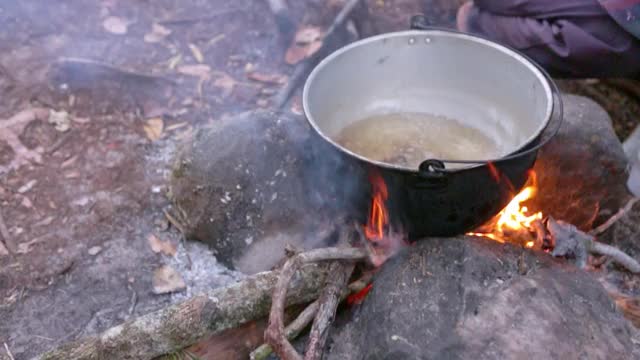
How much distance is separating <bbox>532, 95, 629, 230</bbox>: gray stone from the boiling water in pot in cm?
A: 37

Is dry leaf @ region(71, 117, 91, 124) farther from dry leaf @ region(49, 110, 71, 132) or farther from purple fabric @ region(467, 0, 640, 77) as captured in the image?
purple fabric @ region(467, 0, 640, 77)

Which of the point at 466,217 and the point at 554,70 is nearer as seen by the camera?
the point at 466,217

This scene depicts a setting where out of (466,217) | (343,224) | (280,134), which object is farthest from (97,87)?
(466,217)

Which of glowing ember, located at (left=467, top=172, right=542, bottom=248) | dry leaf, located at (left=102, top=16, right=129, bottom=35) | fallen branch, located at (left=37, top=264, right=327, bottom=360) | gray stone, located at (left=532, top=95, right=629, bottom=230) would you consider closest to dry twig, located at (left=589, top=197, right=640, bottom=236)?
gray stone, located at (left=532, top=95, right=629, bottom=230)

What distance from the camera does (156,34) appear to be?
425cm

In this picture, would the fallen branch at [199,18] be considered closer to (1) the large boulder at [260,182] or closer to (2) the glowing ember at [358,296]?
(1) the large boulder at [260,182]

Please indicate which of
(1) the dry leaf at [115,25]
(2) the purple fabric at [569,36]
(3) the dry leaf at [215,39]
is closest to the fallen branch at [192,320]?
(2) the purple fabric at [569,36]

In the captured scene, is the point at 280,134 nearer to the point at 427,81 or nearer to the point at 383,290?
the point at 427,81

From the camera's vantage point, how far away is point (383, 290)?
222cm

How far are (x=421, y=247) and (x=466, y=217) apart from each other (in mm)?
212

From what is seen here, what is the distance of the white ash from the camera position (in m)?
2.72

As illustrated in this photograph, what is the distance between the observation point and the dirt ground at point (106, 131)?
2684 mm

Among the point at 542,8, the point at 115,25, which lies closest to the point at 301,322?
the point at 542,8

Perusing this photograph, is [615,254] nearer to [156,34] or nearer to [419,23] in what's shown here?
[419,23]
